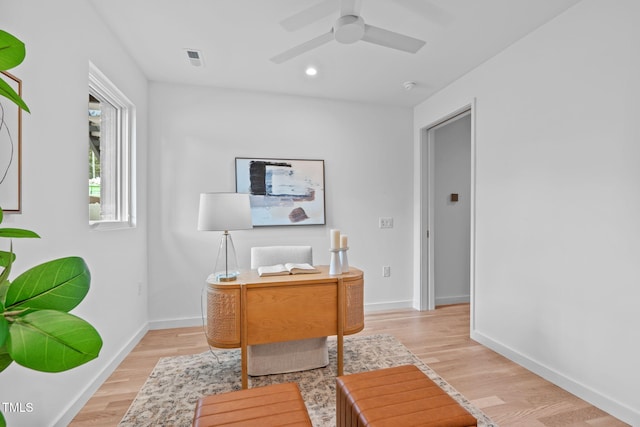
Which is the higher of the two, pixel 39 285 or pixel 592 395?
pixel 39 285

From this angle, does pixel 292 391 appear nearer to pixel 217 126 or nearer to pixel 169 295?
pixel 169 295

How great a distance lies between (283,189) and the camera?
139 inches

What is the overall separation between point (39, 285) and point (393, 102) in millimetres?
3824

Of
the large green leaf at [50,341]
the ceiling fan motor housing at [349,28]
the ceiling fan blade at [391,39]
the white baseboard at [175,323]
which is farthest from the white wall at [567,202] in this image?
the white baseboard at [175,323]

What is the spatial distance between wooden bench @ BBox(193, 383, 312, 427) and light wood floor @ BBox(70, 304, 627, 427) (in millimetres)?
1017

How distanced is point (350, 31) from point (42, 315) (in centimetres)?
197

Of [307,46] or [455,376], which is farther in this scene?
[455,376]

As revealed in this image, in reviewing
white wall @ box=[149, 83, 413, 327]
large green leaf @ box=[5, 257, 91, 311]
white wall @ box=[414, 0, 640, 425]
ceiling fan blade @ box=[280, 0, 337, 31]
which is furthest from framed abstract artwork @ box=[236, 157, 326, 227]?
large green leaf @ box=[5, 257, 91, 311]

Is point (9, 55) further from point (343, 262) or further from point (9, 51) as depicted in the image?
point (343, 262)

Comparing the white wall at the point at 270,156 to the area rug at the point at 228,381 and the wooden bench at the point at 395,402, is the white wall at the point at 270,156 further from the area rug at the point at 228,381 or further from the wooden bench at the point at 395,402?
the wooden bench at the point at 395,402

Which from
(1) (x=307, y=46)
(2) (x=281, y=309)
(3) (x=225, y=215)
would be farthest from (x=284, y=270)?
(1) (x=307, y=46)

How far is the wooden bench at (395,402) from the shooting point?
46.3 inches

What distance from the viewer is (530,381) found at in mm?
2246

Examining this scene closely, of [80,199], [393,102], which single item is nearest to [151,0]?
[80,199]
